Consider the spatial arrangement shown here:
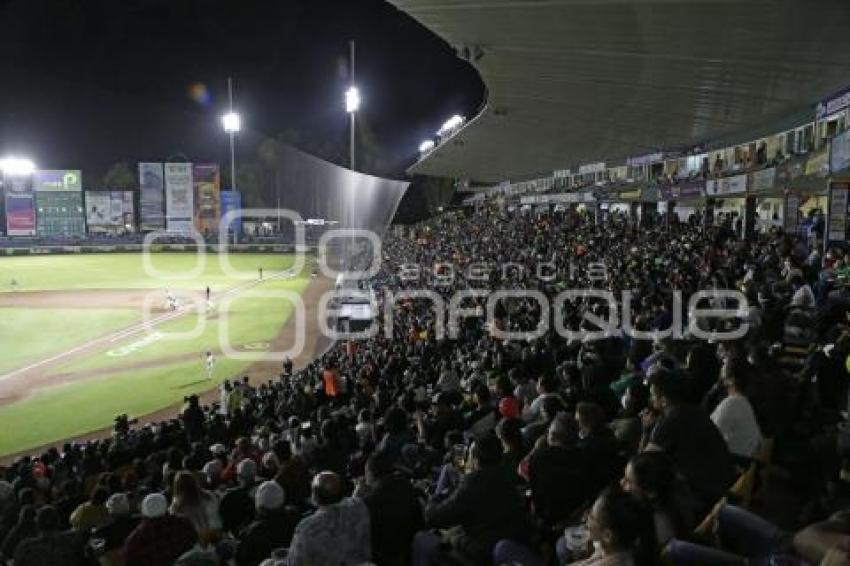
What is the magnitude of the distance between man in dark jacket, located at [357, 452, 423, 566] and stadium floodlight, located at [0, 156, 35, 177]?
79.9 m

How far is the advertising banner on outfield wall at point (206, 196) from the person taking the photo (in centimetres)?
7231

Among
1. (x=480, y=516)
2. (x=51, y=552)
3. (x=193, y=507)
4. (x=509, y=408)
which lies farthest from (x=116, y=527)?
(x=509, y=408)

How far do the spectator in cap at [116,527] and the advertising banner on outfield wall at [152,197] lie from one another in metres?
71.4

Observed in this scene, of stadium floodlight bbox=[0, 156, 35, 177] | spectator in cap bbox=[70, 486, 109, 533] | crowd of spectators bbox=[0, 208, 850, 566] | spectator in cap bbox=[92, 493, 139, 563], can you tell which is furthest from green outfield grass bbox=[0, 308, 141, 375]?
stadium floodlight bbox=[0, 156, 35, 177]

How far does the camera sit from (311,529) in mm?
4027

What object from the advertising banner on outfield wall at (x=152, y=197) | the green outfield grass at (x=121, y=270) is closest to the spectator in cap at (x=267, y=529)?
the green outfield grass at (x=121, y=270)

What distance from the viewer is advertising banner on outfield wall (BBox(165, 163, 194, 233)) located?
7194cm

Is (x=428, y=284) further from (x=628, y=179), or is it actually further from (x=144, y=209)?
(x=144, y=209)

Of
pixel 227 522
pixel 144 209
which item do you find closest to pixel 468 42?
pixel 227 522

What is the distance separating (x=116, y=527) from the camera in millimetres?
5828

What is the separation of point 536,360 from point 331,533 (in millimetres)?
6169

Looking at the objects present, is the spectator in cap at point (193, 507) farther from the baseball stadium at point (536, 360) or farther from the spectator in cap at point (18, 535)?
the spectator in cap at point (18, 535)

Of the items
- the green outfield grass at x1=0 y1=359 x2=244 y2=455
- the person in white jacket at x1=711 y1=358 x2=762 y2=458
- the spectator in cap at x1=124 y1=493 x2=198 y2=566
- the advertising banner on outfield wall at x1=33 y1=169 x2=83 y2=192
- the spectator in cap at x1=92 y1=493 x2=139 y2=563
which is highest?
the advertising banner on outfield wall at x1=33 y1=169 x2=83 y2=192

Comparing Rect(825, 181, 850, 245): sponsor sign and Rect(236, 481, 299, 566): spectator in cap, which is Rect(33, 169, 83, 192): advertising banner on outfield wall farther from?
Rect(236, 481, 299, 566): spectator in cap
